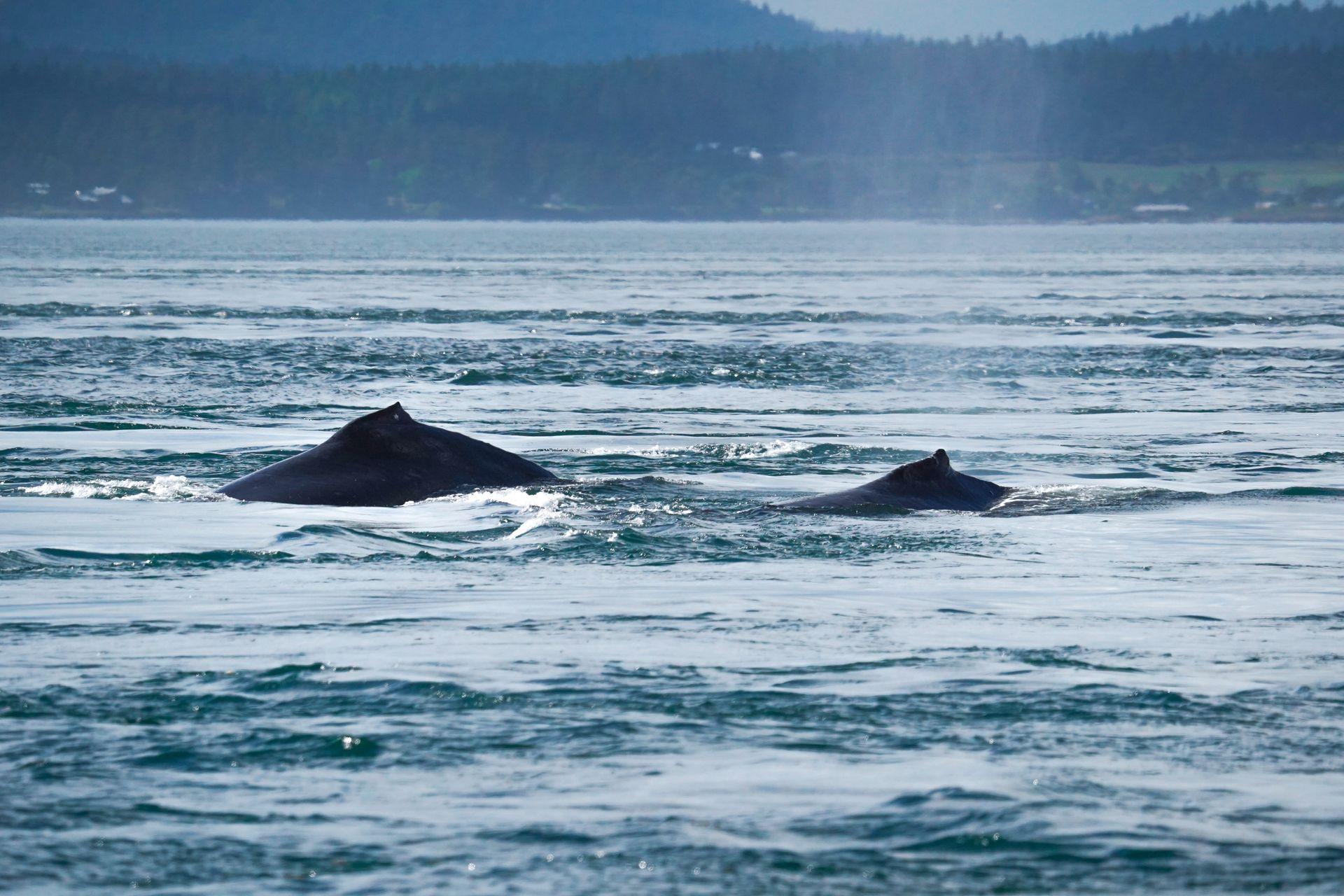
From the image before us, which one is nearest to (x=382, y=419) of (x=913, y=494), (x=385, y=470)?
(x=385, y=470)

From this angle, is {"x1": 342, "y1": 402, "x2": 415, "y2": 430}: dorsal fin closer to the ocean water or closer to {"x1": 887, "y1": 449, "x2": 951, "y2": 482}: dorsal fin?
the ocean water

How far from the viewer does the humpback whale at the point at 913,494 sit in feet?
43.8

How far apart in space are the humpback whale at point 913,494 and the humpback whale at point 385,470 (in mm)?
2073

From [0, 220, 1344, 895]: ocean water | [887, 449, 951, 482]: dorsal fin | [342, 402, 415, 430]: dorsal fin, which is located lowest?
[0, 220, 1344, 895]: ocean water

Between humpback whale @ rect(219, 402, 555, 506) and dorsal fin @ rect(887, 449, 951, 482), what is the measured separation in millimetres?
2516

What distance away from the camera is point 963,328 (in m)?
37.0

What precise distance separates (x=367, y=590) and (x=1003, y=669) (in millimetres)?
3500

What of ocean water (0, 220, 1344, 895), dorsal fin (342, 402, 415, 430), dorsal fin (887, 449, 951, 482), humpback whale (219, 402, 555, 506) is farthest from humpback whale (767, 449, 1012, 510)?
dorsal fin (342, 402, 415, 430)

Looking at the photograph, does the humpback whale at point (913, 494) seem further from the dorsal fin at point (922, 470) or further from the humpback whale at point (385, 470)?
the humpback whale at point (385, 470)

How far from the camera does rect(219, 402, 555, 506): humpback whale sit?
533 inches

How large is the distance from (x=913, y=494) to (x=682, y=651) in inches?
195

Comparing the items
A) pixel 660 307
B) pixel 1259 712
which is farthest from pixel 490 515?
pixel 660 307

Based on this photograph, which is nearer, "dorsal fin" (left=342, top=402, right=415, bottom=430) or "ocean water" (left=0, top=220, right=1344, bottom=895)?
"ocean water" (left=0, top=220, right=1344, bottom=895)

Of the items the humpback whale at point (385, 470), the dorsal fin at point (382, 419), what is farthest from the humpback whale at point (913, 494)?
the dorsal fin at point (382, 419)
